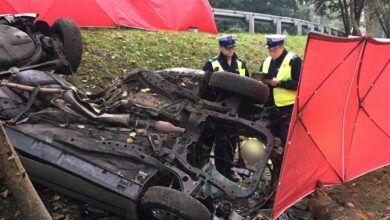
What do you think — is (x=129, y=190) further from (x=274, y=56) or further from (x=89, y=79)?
(x=89, y=79)

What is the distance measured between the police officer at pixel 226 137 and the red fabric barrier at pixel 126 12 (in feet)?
15.2

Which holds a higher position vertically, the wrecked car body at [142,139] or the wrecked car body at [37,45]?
the wrecked car body at [37,45]

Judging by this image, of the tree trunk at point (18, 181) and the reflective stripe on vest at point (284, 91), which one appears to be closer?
the tree trunk at point (18, 181)

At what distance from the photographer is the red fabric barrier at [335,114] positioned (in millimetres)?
4176

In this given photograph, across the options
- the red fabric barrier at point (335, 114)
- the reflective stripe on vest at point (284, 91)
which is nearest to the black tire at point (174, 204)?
the red fabric barrier at point (335, 114)

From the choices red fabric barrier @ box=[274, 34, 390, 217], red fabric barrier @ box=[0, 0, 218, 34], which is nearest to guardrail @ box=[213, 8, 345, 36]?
red fabric barrier @ box=[0, 0, 218, 34]

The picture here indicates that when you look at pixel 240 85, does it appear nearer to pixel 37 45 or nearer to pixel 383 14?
pixel 37 45

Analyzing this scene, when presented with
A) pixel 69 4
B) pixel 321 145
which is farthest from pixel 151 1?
pixel 321 145

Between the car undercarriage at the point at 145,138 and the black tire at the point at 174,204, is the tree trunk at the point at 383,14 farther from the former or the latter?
the black tire at the point at 174,204

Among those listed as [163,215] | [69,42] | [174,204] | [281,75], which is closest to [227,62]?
[281,75]

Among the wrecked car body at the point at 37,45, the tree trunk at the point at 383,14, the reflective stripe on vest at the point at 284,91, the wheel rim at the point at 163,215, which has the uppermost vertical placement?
the wrecked car body at the point at 37,45

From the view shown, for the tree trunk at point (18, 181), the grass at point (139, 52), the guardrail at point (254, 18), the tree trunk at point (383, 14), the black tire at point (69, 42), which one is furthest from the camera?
the tree trunk at point (383, 14)

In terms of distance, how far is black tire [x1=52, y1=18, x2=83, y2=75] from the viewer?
246 inches

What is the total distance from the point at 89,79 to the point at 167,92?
3000 millimetres
